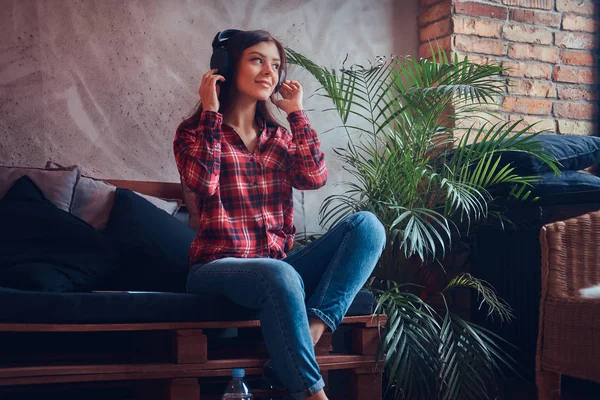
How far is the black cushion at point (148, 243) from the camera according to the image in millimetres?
2191

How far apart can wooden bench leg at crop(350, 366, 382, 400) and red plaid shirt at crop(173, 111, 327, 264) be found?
417 millimetres

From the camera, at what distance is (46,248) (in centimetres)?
209

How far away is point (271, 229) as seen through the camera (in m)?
2.11

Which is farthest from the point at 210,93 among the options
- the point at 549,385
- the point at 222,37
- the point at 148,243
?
the point at 549,385

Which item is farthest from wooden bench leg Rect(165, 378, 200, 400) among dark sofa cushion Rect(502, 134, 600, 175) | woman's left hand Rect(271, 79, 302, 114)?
dark sofa cushion Rect(502, 134, 600, 175)

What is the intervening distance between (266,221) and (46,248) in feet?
2.12

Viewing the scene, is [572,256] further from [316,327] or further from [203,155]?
[203,155]

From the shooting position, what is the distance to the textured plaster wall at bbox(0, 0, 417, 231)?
8.66 ft

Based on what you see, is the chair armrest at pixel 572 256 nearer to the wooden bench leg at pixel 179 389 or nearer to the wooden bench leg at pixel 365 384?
the wooden bench leg at pixel 365 384

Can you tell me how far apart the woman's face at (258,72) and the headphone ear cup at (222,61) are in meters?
0.04

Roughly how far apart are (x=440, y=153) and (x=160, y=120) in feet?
3.68

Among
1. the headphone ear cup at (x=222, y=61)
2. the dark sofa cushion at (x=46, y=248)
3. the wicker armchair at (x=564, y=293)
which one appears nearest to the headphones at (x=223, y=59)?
the headphone ear cup at (x=222, y=61)

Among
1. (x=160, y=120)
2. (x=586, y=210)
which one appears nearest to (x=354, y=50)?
(x=160, y=120)

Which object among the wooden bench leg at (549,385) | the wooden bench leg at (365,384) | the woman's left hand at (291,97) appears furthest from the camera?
the woman's left hand at (291,97)
